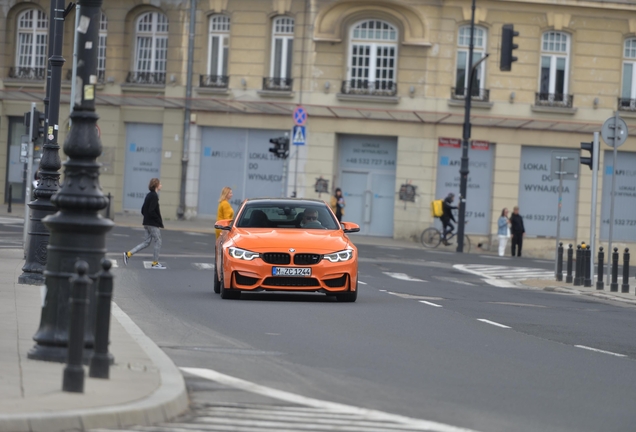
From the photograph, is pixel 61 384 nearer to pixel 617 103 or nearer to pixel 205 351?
pixel 205 351

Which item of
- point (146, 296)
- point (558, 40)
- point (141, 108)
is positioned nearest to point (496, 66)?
point (558, 40)

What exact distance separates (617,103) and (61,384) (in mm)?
36295

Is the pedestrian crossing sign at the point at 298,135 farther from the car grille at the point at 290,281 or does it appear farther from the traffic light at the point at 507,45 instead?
the car grille at the point at 290,281

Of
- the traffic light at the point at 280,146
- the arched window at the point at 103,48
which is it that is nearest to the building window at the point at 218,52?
the arched window at the point at 103,48

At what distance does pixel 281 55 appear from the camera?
4288 cm

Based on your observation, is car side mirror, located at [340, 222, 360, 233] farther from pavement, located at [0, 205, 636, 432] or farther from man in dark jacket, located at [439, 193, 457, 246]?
man in dark jacket, located at [439, 193, 457, 246]

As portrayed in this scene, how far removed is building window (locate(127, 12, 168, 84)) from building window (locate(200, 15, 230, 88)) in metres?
1.72

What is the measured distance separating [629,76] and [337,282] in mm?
27991

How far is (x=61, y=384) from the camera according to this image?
26.5 feet

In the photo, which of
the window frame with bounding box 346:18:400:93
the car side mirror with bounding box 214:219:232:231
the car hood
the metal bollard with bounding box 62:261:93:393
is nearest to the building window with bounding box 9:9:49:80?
the window frame with bounding box 346:18:400:93

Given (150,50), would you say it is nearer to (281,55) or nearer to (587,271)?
(281,55)

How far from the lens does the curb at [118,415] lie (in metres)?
6.81

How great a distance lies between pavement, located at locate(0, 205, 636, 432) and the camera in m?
7.00

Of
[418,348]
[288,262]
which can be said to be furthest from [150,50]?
[418,348]
